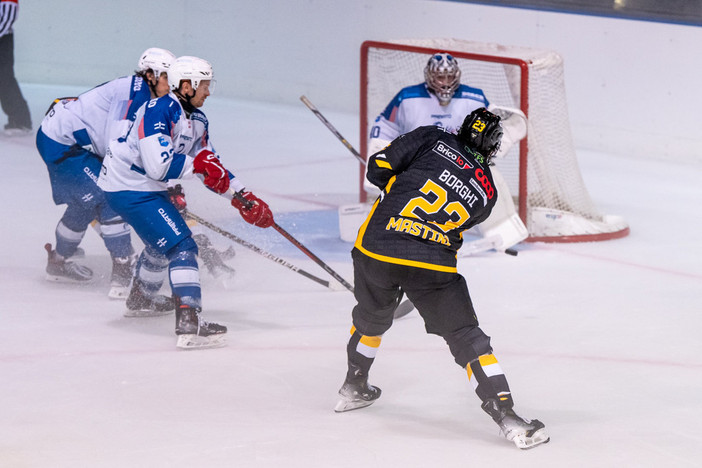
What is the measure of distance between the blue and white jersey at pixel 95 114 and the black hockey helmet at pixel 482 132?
5.57 feet

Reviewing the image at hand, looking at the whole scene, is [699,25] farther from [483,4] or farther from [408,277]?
[408,277]

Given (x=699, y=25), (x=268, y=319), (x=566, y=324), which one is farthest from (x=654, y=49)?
(x=268, y=319)

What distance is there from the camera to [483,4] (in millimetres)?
7832

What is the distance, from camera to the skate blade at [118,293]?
4207mm

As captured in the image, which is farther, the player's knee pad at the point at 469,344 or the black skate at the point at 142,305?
the black skate at the point at 142,305

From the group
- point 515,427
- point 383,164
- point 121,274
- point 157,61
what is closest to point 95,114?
point 157,61

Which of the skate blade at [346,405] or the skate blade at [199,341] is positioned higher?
the skate blade at [346,405]

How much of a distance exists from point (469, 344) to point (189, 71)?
144cm

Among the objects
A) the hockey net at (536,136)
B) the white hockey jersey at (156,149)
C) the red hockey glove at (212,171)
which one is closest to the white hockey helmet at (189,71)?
the white hockey jersey at (156,149)

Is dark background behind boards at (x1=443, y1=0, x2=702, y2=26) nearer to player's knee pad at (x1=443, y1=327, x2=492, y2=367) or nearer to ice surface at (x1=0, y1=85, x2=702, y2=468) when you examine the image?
ice surface at (x1=0, y1=85, x2=702, y2=468)

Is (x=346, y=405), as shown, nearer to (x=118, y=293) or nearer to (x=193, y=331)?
(x=193, y=331)

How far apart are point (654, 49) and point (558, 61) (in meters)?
1.81

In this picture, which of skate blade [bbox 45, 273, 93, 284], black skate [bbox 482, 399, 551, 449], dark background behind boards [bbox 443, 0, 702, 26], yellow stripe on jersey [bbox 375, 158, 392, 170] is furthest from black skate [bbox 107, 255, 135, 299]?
dark background behind boards [bbox 443, 0, 702, 26]

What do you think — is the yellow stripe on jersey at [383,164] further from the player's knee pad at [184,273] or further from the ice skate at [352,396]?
the player's knee pad at [184,273]
